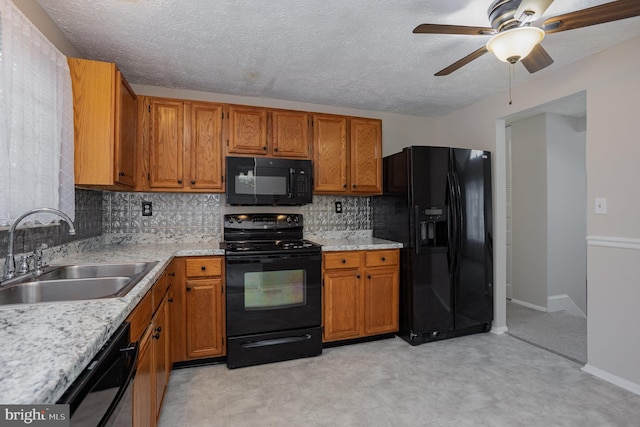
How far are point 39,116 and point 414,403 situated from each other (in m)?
2.66

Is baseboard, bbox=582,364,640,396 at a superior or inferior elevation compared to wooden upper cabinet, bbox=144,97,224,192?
inferior

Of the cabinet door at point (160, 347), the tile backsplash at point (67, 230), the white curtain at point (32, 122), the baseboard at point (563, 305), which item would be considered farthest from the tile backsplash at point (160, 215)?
the baseboard at point (563, 305)

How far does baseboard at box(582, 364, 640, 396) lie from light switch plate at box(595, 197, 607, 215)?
116 cm

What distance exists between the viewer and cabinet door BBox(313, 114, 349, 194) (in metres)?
3.04

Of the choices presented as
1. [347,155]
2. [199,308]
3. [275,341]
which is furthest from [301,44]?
[275,341]

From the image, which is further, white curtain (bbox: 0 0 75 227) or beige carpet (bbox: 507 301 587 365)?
beige carpet (bbox: 507 301 587 365)

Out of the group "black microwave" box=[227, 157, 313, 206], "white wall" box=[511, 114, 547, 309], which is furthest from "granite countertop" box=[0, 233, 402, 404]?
"white wall" box=[511, 114, 547, 309]

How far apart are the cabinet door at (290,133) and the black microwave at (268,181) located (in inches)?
5.0

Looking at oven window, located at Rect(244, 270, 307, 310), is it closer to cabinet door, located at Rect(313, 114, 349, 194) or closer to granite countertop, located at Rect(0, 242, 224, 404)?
cabinet door, located at Rect(313, 114, 349, 194)

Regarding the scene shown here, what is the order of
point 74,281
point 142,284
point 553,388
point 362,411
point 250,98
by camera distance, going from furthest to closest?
point 250,98, point 553,388, point 362,411, point 74,281, point 142,284

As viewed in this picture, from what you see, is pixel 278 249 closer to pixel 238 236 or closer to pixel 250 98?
pixel 238 236

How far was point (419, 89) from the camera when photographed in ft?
9.77

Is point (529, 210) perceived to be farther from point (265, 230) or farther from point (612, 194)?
point (265, 230)

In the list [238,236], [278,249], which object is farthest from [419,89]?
[238,236]
